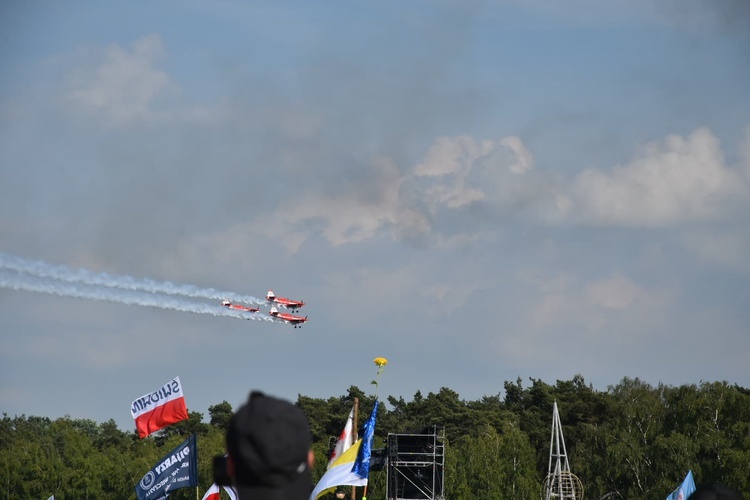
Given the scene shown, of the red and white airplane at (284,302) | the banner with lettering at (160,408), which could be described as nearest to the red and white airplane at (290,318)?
the red and white airplane at (284,302)

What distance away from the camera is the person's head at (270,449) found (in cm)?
360

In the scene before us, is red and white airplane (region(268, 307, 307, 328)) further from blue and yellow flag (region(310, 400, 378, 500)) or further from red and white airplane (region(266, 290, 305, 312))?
blue and yellow flag (region(310, 400, 378, 500))

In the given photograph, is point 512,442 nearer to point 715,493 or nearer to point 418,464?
point 418,464

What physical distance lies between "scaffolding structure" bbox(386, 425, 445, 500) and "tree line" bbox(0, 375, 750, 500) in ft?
38.0

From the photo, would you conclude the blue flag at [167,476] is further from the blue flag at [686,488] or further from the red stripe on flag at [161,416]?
the blue flag at [686,488]

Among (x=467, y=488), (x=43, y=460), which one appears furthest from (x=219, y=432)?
(x=467, y=488)

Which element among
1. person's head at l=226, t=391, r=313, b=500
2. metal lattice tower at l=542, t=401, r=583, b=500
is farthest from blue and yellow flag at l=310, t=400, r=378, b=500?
metal lattice tower at l=542, t=401, r=583, b=500

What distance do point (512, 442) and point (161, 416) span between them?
48.3 m

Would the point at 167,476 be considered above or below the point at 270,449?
above

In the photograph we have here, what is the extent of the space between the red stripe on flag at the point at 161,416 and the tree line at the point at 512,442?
25983 millimetres

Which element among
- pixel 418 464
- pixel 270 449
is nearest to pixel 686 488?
→ pixel 418 464

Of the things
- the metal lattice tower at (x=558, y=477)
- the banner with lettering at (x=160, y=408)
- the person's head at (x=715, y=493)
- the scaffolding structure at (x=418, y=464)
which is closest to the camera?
the person's head at (x=715, y=493)

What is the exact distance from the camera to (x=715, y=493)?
4.79 metres

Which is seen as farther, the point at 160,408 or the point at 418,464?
the point at 418,464
